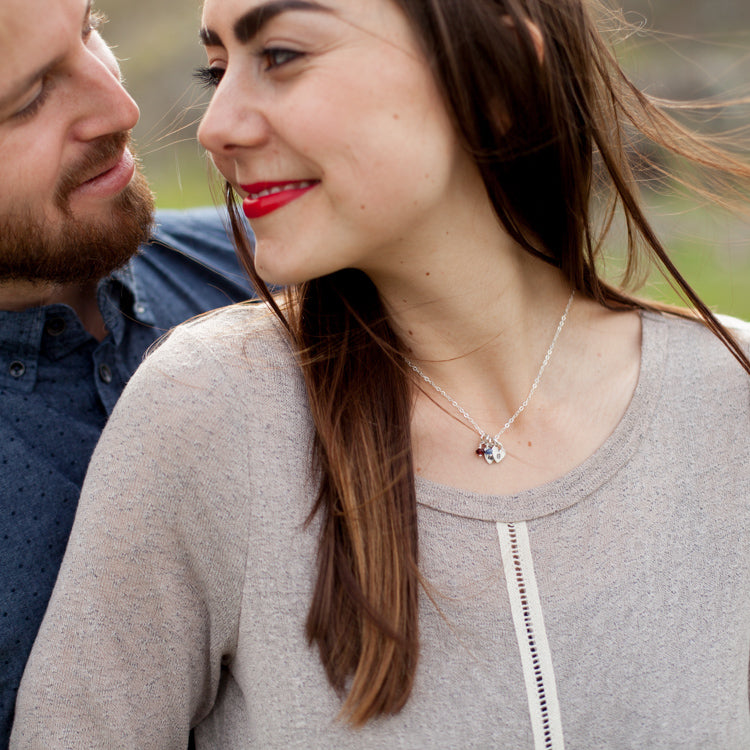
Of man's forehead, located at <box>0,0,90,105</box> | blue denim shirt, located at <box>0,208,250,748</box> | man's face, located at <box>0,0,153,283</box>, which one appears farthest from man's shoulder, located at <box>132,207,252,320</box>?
man's forehead, located at <box>0,0,90,105</box>

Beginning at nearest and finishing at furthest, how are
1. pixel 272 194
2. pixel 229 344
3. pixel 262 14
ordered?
1. pixel 262 14
2. pixel 272 194
3. pixel 229 344

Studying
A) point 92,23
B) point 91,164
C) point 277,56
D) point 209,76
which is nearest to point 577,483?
point 277,56

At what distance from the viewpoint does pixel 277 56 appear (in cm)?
135

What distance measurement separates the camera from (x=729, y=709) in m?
1.54

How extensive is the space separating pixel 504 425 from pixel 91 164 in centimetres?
102

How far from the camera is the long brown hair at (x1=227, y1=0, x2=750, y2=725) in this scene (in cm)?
137

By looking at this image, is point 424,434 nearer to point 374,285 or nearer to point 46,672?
point 374,285

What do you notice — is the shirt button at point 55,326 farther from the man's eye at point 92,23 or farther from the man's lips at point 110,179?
the man's eye at point 92,23

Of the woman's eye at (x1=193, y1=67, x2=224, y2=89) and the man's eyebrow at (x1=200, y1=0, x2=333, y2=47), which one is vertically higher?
the man's eyebrow at (x1=200, y1=0, x2=333, y2=47)

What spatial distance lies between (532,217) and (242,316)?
57 cm

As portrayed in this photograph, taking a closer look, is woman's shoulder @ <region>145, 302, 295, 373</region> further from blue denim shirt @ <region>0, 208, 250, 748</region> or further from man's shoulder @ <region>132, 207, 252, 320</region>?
man's shoulder @ <region>132, 207, 252, 320</region>

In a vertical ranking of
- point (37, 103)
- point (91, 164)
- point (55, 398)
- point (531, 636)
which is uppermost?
point (37, 103)

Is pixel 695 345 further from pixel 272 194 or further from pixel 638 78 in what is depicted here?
pixel 272 194

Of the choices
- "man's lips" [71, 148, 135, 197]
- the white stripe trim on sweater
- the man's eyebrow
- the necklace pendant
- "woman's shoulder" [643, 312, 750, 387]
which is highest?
the man's eyebrow
